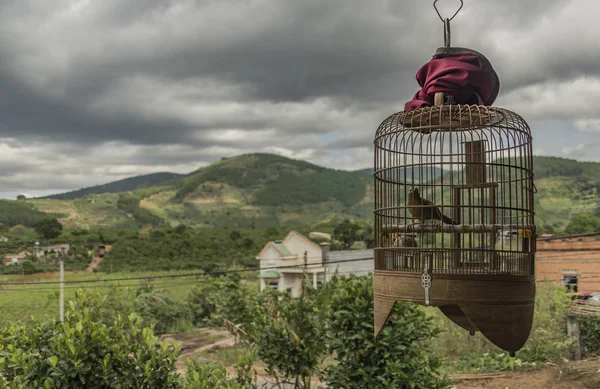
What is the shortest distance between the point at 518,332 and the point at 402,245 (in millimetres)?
771

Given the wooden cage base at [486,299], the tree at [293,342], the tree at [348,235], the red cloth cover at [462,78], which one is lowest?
the tree at [293,342]

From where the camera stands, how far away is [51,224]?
33844 millimetres

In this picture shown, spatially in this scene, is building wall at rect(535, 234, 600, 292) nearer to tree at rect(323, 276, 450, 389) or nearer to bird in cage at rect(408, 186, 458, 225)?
tree at rect(323, 276, 450, 389)

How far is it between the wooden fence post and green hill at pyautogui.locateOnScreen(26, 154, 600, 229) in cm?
3969

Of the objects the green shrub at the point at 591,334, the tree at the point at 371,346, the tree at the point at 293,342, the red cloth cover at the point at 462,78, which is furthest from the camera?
the green shrub at the point at 591,334

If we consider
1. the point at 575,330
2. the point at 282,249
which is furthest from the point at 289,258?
the point at 575,330

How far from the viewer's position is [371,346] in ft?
20.4

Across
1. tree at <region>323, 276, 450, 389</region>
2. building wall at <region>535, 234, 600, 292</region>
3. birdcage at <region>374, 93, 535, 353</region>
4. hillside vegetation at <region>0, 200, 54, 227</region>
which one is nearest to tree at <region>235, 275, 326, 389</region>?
tree at <region>323, 276, 450, 389</region>

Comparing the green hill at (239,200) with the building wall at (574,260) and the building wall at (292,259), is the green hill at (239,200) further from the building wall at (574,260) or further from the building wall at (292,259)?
the building wall at (574,260)

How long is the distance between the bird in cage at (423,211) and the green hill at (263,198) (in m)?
50.1

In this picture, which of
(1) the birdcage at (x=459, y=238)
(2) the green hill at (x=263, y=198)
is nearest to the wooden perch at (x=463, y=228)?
(1) the birdcage at (x=459, y=238)

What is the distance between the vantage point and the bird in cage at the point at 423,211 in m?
3.14

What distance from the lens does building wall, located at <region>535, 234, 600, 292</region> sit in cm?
1748

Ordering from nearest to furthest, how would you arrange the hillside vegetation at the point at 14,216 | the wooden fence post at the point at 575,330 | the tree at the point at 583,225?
the wooden fence post at the point at 575,330 < the tree at the point at 583,225 < the hillside vegetation at the point at 14,216
